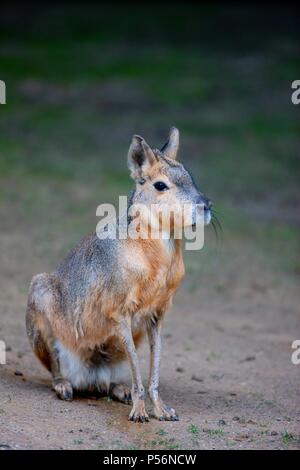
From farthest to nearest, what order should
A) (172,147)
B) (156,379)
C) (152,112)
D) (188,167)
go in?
(152,112)
(188,167)
(172,147)
(156,379)

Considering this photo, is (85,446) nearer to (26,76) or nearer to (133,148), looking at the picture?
(133,148)

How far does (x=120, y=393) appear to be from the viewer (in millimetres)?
6262

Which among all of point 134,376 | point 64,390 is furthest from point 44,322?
point 134,376

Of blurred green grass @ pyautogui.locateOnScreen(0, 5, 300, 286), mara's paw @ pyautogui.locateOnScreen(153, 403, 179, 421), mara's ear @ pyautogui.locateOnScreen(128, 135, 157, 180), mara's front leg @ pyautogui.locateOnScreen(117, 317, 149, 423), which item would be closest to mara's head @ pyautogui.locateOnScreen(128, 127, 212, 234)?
mara's ear @ pyautogui.locateOnScreen(128, 135, 157, 180)

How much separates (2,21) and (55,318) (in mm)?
15111

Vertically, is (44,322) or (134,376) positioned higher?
(44,322)

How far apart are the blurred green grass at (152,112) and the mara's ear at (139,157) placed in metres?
4.53

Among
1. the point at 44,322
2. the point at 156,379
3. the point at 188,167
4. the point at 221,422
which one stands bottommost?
the point at 221,422

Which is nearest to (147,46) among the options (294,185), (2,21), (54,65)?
(54,65)

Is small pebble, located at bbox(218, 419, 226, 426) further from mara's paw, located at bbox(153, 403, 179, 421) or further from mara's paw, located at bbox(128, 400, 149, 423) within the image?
mara's paw, located at bbox(128, 400, 149, 423)

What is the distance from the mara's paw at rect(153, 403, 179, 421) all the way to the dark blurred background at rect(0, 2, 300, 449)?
0.23 feet

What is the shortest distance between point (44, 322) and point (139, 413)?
1003mm

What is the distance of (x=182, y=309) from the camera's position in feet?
30.3

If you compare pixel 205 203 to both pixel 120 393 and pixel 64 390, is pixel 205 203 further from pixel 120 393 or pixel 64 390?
pixel 64 390
